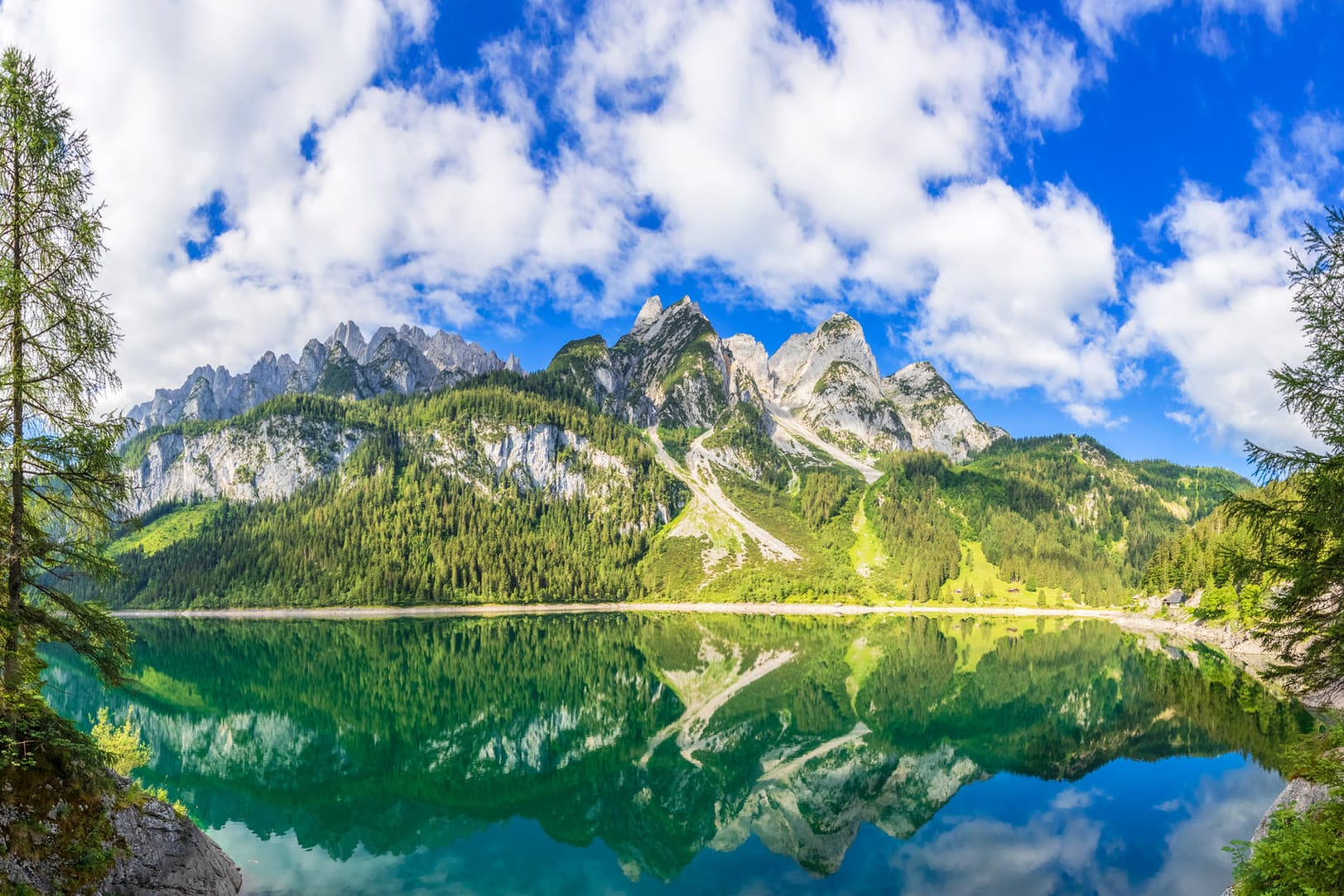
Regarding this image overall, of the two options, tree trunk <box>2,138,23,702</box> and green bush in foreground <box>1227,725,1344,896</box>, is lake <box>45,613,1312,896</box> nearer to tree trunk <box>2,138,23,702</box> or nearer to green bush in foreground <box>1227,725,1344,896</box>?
tree trunk <box>2,138,23,702</box>

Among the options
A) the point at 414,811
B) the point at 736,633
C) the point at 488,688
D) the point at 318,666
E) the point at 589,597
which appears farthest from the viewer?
the point at 589,597

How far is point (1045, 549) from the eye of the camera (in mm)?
178375

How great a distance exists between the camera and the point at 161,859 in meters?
16.3

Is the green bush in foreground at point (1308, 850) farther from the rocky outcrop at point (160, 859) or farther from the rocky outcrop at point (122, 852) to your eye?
the rocky outcrop at point (160, 859)

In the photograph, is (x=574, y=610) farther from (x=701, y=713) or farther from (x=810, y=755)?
(x=810, y=755)

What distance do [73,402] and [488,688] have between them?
5556cm

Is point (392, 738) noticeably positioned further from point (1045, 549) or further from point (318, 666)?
point (1045, 549)

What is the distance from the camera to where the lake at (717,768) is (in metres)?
25.5

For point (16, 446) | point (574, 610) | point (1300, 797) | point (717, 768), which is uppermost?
point (574, 610)

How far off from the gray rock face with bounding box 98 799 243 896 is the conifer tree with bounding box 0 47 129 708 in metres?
4.32

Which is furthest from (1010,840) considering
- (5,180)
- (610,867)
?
(5,180)

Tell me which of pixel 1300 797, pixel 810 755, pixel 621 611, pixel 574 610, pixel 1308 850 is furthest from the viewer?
pixel 621 611

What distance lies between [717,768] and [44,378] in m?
37.2

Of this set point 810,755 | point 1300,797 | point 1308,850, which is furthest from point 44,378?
point 810,755
